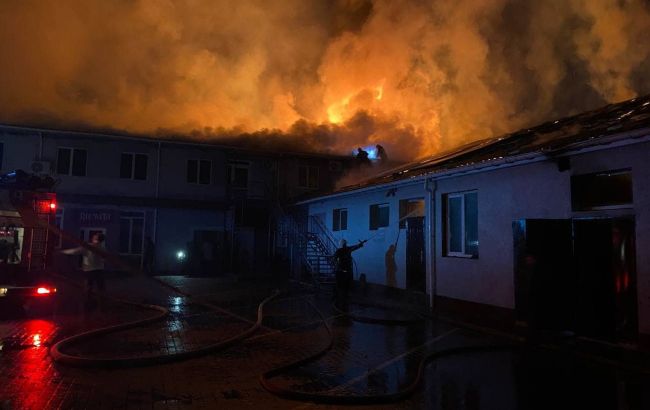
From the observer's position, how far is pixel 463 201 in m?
11.0

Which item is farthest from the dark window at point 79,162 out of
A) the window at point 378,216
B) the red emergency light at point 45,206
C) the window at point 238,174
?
the window at point 378,216

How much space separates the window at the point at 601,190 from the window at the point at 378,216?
641 cm

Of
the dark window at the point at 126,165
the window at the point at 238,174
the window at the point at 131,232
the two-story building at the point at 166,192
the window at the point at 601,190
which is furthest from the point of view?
the window at the point at 238,174

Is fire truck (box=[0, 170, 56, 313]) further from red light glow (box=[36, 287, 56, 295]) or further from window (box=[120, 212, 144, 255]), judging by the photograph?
window (box=[120, 212, 144, 255])

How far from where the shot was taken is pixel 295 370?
6203mm

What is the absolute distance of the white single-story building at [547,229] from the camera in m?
7.39

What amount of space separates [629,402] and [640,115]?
206 inches

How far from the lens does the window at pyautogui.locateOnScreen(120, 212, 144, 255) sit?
73.4 feet

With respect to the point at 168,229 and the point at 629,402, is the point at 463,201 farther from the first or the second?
the point at 168,229

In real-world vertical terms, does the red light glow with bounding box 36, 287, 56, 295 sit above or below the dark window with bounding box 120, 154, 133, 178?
below

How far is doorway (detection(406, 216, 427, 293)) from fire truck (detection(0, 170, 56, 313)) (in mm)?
8522

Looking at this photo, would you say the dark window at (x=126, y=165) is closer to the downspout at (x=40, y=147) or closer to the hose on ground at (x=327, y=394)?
the downspout at (x=40, y=147)

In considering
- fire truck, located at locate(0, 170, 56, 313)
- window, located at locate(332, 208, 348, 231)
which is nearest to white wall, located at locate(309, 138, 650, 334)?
window, located at locate(332, 208, 348, 231)

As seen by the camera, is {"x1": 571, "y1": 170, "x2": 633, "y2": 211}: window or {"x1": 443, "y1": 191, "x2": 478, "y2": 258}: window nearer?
{"x1": 571, "y1": 170, "x2": 633, "y2": 211}: window
